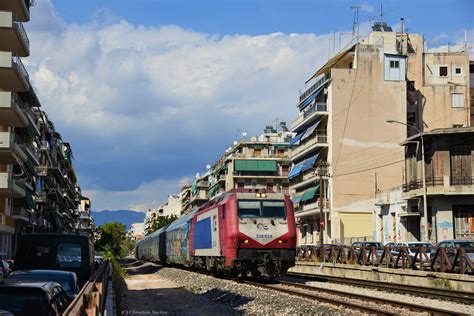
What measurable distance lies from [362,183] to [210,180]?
205 ft

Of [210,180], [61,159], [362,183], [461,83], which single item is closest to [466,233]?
[362,183]

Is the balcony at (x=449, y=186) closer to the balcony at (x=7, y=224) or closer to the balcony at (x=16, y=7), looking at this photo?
the balcony at (x=16, y=7)

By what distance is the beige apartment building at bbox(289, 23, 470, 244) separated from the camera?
65.6 meters

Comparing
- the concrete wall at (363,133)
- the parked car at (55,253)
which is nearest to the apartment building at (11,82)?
the parked car at (55,253)

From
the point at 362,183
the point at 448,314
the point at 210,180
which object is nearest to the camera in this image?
the point at 448,314

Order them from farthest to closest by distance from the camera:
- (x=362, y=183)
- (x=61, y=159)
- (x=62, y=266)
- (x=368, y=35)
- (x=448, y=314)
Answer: (x=61, y=159), (x=368, y=35), (x=362, y=183), (x=62, y=266), (x=448, y=314)

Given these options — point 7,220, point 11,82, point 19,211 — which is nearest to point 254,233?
point 11,82

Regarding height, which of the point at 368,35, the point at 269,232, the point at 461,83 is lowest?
the point at 269,232

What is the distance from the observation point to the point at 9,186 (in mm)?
40156

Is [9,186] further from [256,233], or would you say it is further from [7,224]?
[256,233]

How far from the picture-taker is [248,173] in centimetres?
10619

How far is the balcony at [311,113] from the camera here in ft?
225

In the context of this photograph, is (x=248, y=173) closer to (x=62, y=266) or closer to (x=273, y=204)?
(x=273, y=204)

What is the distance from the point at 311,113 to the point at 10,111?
122ft
